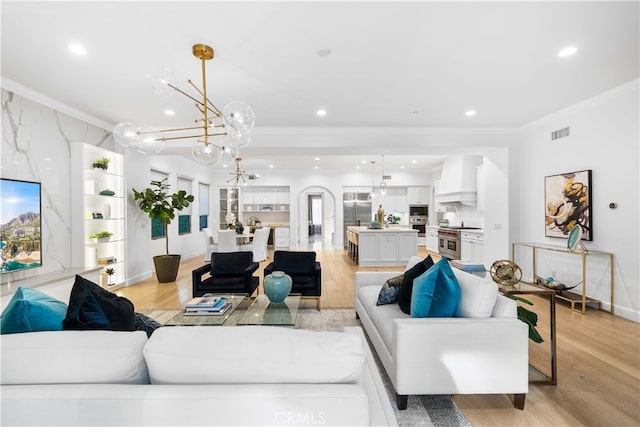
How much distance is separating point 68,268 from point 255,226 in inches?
206

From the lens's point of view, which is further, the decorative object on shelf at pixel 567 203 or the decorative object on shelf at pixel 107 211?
the decorative object on shelf at pixel 107 211

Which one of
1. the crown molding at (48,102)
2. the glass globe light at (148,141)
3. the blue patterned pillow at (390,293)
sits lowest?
the blue patterned pillow at (390,293)

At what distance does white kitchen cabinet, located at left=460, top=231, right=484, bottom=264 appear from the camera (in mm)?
6672

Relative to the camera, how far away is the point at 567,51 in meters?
2.77

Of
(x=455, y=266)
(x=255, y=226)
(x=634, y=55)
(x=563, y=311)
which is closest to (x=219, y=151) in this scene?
(x=455, y=266)

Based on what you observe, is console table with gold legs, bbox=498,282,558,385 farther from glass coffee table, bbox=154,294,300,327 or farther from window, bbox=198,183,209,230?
window, bbox=198,183,209,230

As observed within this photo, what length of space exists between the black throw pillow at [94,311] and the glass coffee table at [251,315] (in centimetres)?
101

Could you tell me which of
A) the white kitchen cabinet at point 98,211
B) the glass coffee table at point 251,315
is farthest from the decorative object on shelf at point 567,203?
the white kitchen cabinet at point 98,211

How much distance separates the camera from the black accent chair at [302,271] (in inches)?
157

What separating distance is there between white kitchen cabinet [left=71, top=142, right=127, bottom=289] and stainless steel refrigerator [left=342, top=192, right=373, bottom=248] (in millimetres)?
6643

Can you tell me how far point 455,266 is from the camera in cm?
289

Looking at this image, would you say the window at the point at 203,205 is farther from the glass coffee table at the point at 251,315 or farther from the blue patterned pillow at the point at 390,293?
the blue patterned pillow at the point at 390,293

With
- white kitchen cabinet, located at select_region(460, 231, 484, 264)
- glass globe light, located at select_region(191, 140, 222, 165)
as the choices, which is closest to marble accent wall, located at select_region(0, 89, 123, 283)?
glass globe light, located at select_region(191, 140, 222, 165)

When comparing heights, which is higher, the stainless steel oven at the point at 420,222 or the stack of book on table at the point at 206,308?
the stainless steel oven at the point at 420,222
